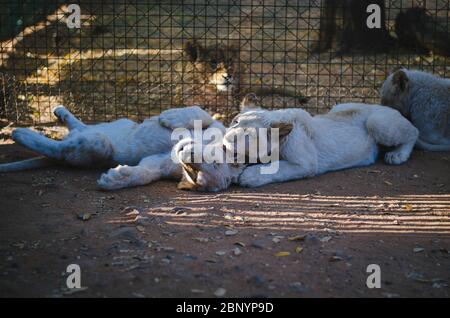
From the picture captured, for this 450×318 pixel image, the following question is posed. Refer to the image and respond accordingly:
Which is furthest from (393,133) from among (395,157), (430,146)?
(430,146)

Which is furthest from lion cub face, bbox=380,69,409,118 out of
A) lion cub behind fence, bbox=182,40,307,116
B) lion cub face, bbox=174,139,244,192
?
lion cub face, bbox=174,139,244,192

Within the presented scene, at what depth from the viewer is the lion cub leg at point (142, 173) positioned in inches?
232

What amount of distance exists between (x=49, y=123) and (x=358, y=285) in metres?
6.27

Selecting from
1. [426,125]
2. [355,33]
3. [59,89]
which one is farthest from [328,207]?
[355,33]

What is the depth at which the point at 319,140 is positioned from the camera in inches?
267

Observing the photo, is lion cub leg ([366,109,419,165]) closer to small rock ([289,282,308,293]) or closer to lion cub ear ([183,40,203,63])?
small rock ([289,282,308,293])

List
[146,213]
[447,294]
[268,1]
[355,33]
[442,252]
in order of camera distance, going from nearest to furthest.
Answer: [447,294]
[442,252]
[146,213]
[355,33]
[268,1]

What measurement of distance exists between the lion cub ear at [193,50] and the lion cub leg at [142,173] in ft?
14.9

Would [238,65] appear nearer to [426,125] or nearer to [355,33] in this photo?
[355,33]

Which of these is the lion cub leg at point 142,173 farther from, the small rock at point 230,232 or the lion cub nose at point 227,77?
the lion cub nose at point 227,77

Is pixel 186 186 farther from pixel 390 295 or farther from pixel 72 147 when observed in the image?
pixel 390 295

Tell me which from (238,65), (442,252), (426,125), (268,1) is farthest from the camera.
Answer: (268,1)

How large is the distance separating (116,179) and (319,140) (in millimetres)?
2320

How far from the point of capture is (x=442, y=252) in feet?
15.2
